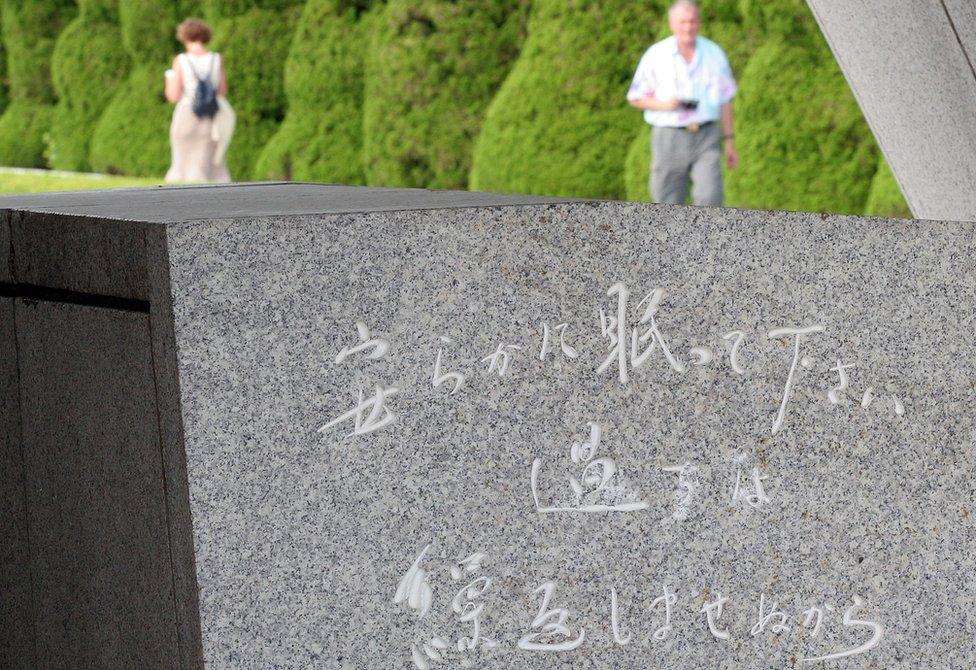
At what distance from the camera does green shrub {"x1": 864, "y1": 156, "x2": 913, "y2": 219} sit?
858 centimetres

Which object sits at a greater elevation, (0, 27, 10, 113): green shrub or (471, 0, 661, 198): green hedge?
(471, 0, 661, 198): green hedge

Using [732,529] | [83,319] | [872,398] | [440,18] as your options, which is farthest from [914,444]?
[440,18]

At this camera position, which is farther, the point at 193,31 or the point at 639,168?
the point at 193,31

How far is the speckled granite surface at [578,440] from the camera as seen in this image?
2.67 metres

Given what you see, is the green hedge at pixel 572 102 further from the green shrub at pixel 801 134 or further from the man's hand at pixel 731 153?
the man's hand at pixel 731 153

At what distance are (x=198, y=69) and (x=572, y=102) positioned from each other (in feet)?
11.6

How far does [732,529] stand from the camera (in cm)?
303

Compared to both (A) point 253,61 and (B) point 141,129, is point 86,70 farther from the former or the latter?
(A) point 253,61

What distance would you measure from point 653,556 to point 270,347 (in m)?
0.86

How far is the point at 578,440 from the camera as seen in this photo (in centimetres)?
291

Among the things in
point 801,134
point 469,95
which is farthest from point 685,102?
point 469,95

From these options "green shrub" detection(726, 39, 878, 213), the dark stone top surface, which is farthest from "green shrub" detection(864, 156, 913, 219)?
the dark stone top surface

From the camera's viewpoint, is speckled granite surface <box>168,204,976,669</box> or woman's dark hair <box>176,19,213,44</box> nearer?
speckled granite surface <box>168,204,976,669</box>

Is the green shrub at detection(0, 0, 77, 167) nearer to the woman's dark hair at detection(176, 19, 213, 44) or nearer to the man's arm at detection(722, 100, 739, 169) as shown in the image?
the woman's dark hair at detection(176, 19, 213, 44)
